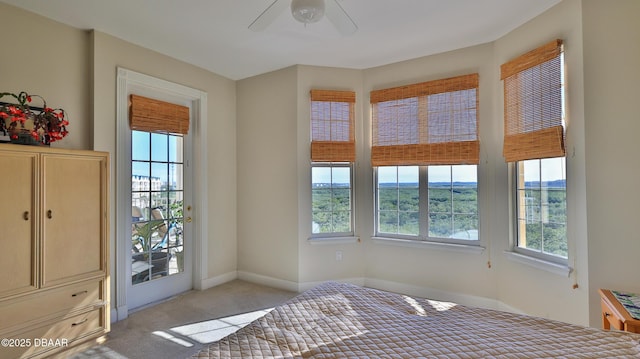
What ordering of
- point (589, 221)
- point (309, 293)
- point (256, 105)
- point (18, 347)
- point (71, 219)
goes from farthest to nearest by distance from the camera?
point (256, 105) < point (71, 219) < point (589, 221) < point (18, 347) < point (309, 293)

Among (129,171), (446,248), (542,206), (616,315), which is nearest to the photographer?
(616,315)

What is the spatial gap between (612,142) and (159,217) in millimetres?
4025

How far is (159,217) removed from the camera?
3314mm

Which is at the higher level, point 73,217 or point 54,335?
point 73,217

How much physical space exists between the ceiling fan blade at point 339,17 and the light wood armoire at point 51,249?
6.92ft

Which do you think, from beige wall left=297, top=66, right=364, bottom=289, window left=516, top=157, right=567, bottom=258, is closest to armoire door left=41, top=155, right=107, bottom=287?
beige wall left=297, top=66, right=364, bottom=289

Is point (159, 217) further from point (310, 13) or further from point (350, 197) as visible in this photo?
point (310, 13)

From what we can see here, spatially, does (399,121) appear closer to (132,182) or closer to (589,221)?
(589,221)

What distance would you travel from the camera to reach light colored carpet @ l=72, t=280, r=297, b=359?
2303 mm

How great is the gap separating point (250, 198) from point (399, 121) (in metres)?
2.10

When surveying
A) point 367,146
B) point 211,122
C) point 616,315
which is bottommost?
point 616,315

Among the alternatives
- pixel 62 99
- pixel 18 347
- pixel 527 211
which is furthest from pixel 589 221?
pixel 62 99

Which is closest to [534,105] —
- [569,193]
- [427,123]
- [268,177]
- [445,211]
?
[569,193]

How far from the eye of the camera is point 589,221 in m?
2.10
